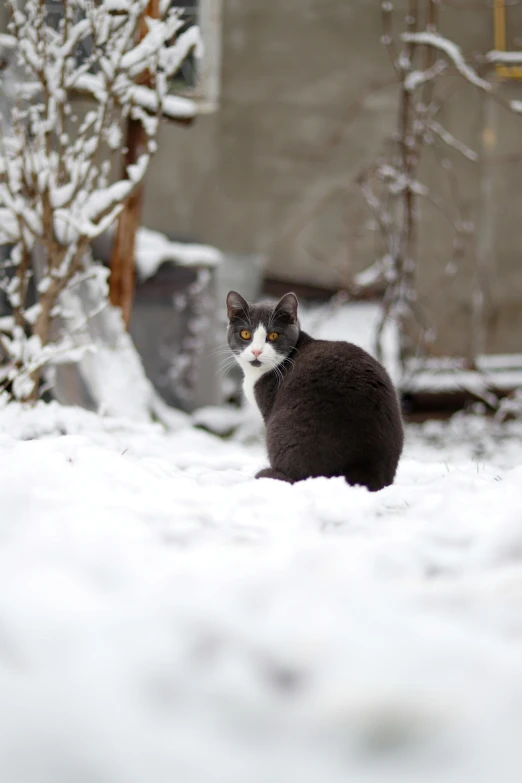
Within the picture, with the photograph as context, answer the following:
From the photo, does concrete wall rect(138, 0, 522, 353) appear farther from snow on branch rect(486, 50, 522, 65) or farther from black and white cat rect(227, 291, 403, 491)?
black and white cat rect(227, 291, 403, 491)

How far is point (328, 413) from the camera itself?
2189mm

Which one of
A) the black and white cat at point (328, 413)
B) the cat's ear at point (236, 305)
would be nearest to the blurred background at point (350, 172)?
the cat's ear at point (236, 305)

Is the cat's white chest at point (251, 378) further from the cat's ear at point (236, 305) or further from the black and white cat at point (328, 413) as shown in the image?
the cat's ear at point (236, 305)

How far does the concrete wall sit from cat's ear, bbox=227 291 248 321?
4.21 meters

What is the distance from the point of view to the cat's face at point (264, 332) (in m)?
2.54

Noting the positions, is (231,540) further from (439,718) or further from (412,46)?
(412,46)

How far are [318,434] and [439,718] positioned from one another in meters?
1.10

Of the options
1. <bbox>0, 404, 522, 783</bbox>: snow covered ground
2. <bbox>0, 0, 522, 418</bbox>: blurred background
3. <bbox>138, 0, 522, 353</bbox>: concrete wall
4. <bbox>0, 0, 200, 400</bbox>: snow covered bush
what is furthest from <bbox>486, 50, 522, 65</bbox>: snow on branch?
<bbox>0, 404, 522, 783</bbox>: snow covered ground

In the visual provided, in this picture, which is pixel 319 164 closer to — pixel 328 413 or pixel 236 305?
pixel 236 305

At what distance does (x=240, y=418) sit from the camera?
5.90 metres

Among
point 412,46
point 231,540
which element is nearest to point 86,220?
point 231,540

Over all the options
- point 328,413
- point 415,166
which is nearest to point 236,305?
point 328,413

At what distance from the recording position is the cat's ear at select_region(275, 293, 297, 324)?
8.44 ft

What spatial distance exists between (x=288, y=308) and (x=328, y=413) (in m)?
0.55
